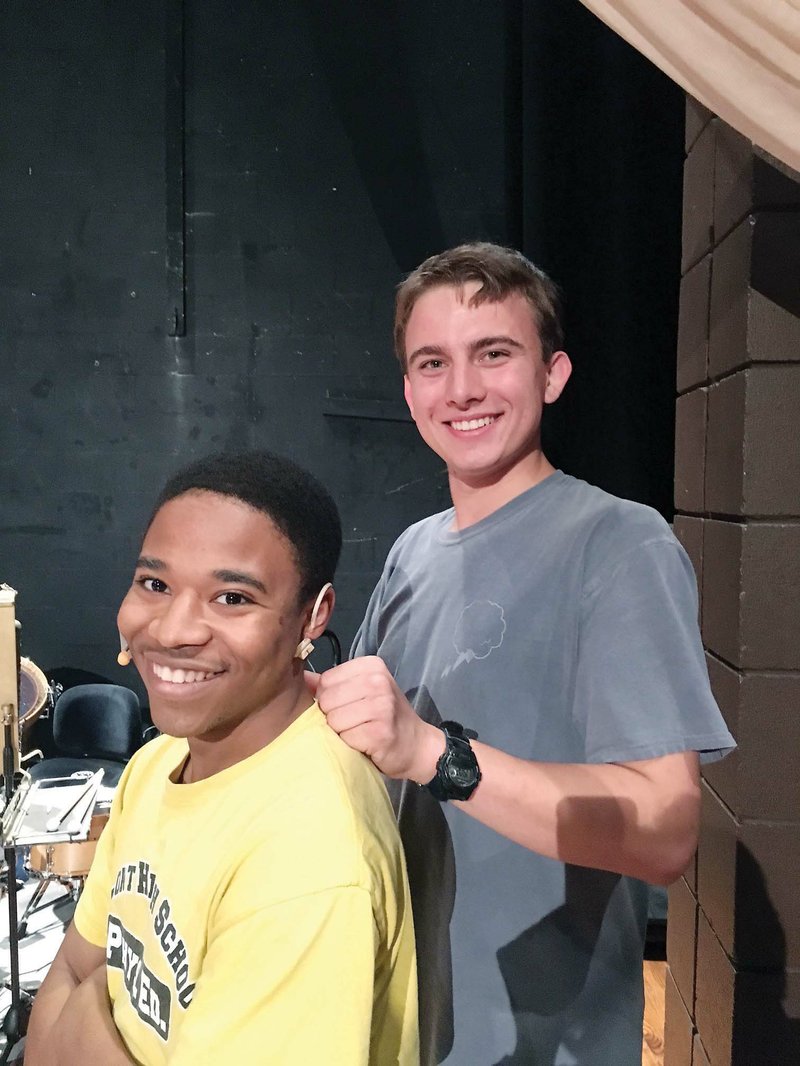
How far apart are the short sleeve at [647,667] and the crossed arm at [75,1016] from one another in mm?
623

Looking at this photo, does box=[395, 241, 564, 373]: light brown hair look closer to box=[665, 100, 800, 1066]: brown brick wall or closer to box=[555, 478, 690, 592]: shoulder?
box=[555, 478, 690, 592]: shoulder

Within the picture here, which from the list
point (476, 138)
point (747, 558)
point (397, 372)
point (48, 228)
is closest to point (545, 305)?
point (747, 558)

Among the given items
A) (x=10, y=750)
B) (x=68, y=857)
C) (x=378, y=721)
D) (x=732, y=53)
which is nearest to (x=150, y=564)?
(x=378, y=721)

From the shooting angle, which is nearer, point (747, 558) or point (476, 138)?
point (747, 558)

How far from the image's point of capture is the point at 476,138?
354cm

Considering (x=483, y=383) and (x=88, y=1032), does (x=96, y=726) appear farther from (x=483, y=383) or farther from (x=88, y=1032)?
(x=483, y=383)

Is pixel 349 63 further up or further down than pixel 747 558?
further up

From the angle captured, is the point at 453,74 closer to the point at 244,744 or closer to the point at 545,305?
the point at 545,305

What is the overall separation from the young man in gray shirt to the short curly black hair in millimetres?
143

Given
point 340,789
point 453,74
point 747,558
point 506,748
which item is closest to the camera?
point 340,789

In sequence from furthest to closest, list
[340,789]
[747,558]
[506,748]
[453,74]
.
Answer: [453,74], [747,558], [506,748], [340,789]

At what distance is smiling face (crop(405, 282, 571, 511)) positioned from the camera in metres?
1.08

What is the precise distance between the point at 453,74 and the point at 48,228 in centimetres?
194

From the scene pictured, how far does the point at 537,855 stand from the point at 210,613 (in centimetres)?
53
